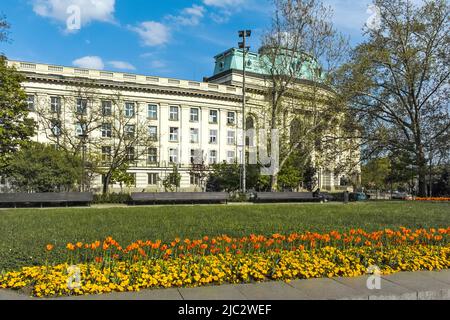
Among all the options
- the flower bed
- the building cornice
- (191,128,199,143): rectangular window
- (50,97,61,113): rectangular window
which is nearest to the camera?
the flower bed

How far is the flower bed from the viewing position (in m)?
5.76

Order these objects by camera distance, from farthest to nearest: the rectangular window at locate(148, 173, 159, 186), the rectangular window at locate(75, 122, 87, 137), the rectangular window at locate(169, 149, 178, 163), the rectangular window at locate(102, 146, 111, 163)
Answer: the rectangular window at locate(169, 149, 178, 163)
the rectangular window at locate(148, 173, 159, 186)
the rectangular window at locate(102, 146, 111, 163)
the rectangular window at locate(75, 122, 87, 137)

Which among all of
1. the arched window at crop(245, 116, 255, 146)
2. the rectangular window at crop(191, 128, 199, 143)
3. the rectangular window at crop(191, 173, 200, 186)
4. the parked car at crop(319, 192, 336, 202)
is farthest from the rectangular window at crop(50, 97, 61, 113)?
the parked car at crop(319, 192, 336, 202)

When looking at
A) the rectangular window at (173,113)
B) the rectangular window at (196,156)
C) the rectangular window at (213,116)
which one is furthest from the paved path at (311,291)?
Result: the rectangular window at (213,116)

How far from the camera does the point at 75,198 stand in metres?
25.3

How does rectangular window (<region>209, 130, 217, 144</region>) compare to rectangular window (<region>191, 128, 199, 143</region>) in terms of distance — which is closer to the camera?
rectangular window (<region>191, 128, 199, 143</region>)

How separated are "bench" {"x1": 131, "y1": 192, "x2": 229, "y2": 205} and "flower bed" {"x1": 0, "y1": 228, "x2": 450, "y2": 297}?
19.6 m

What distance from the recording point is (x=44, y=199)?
2456cm

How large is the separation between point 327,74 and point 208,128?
3491 centimetres

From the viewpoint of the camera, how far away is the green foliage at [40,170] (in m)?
28.7

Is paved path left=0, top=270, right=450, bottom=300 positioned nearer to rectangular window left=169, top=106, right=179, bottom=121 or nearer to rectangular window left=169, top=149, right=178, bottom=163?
rectangular window left=169, top=149, right=178, bottom=163

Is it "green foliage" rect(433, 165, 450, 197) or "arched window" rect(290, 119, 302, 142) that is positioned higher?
"arched window" rect(290, 119, 302, 142)

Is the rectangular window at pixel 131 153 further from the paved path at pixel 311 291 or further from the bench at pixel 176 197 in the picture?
the paved path at pixel 311 291

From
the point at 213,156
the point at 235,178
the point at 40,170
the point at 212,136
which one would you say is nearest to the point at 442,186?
the point at 235,178
